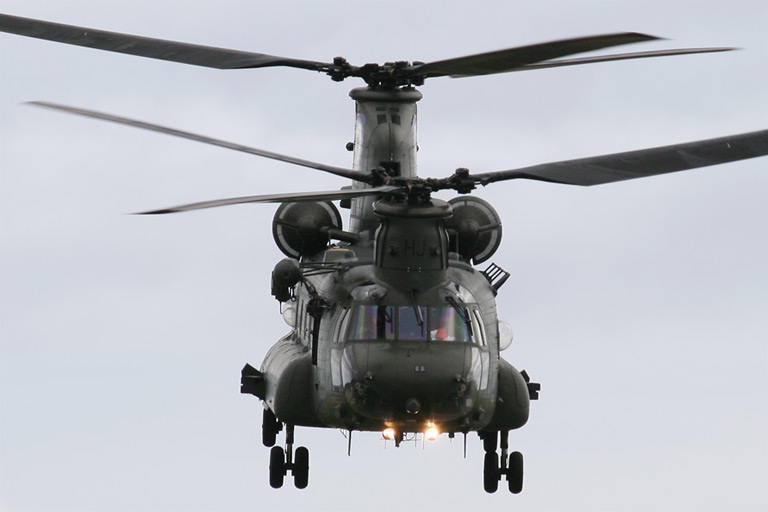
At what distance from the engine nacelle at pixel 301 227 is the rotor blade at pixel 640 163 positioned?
17.6ft

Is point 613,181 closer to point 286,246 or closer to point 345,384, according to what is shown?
point 345,384

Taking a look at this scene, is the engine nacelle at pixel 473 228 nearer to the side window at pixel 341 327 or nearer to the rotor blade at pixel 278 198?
the side window at pixel 341 327

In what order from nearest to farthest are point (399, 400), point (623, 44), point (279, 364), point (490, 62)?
1. point (623, 44)
2. point (490, 62)
3. point (399, 400)
4. point (279, 364)

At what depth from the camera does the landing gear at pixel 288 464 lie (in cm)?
3550

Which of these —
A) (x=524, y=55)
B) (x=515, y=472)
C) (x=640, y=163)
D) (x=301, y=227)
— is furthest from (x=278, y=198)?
(x=515, y=472)

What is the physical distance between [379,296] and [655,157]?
17.1 ft

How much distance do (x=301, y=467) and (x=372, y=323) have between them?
14.1 feet

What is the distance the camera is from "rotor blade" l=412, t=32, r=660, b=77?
2597 centimetres

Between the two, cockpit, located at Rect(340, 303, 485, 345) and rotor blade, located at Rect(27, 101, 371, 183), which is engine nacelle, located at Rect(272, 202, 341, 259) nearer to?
cockpit, located at Rect(340, 303, 485, 345)

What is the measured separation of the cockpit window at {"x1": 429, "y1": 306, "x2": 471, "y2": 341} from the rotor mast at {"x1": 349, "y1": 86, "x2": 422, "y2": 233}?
5.15m

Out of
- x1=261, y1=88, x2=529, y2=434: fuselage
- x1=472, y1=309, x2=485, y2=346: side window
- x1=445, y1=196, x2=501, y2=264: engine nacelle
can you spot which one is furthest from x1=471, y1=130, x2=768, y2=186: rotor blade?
x1=445, y1=196, x2=501, y2=264: engine nacelle

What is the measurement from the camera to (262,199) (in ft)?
90.1

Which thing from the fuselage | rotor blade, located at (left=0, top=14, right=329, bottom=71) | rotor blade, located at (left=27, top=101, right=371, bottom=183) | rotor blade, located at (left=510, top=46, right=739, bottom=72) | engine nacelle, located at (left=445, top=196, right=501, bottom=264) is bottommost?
the fuselage

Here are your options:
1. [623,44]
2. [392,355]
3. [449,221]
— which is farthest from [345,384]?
[623,44]
